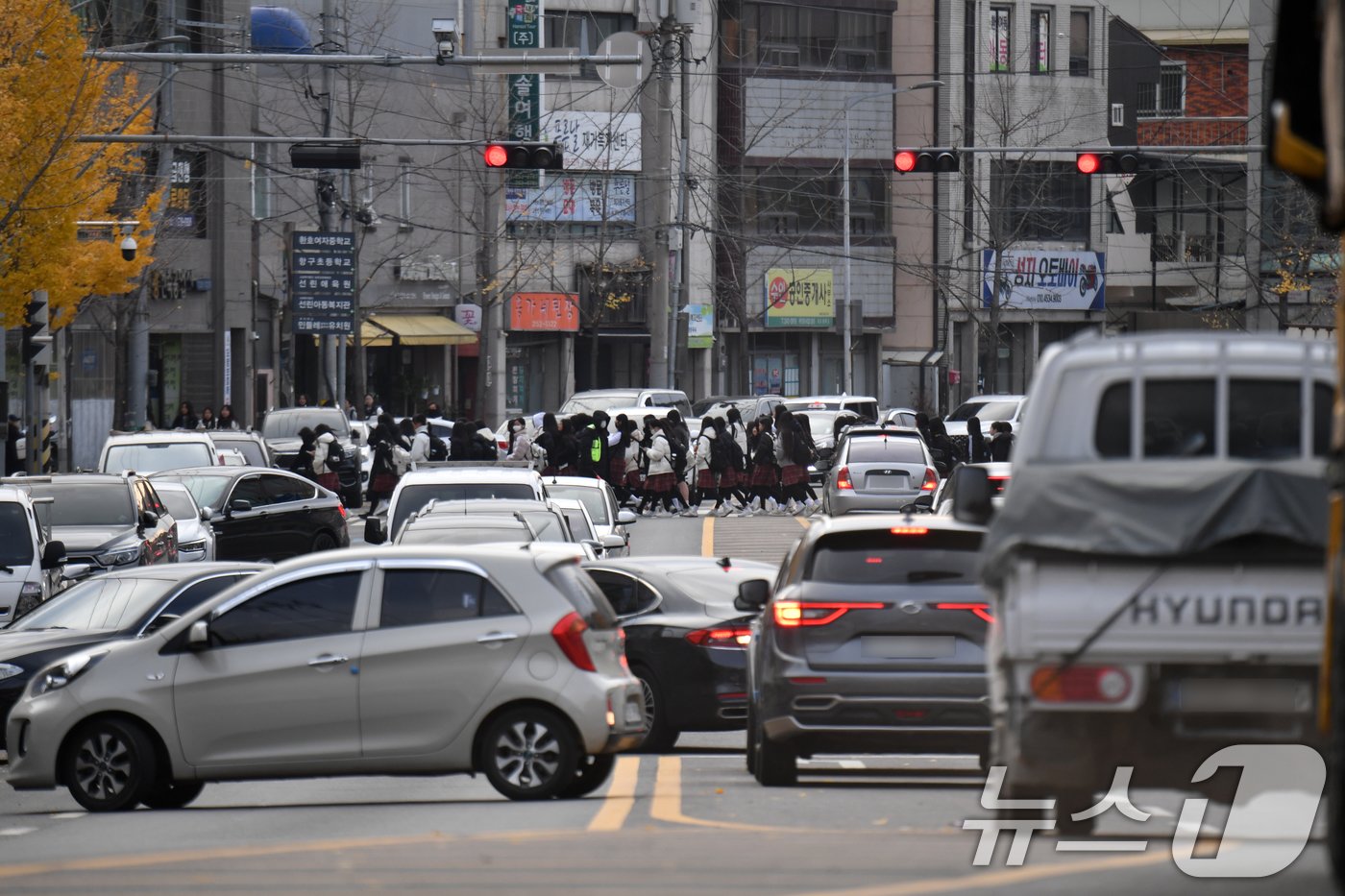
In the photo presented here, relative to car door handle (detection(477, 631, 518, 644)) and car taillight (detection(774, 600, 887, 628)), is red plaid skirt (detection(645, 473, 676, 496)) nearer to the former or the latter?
car door handle (detection(477, 631, 518, 644))

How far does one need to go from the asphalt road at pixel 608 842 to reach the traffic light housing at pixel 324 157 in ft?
42.6

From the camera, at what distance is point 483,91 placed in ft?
181

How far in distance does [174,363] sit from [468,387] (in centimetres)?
1546

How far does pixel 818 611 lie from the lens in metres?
11.5

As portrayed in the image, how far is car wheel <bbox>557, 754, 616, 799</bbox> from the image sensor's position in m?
12.0

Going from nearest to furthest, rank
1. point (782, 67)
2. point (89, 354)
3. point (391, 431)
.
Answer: point (391, 431)
point (89, 354)
point (782, 67)

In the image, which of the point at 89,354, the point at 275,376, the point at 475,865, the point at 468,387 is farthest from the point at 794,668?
the point at 468,387

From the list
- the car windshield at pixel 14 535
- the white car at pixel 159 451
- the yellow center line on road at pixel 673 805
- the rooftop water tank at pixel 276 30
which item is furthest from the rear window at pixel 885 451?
the rooftop water tank at pixel 276 30

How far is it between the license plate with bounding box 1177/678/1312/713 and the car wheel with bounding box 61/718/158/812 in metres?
6.60

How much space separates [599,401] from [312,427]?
6.90 metres

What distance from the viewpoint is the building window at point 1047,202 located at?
69000mm

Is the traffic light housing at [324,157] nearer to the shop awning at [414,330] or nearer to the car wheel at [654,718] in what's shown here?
the car wheel at [654,718]

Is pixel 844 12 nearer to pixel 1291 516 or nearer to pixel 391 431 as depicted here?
pixel 391 431

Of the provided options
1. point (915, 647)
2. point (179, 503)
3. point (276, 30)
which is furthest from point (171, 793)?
point (276, 30)
